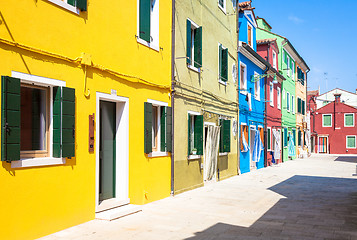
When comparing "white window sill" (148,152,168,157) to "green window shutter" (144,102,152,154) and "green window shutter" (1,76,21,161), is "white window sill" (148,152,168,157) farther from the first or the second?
"green window shutter" (1,76,21,161)

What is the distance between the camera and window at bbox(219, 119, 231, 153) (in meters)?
14.2

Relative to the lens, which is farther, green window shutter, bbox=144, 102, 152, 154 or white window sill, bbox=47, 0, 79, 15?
green window shutter, bbox=144, 102, 152, 154

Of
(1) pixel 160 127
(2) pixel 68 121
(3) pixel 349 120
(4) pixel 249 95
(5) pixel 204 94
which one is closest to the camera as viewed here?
(2) pixel 68 121

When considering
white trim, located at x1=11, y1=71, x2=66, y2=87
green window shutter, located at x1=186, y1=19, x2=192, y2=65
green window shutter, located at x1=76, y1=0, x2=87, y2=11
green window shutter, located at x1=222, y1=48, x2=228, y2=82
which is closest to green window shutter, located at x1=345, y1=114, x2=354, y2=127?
green window shutter, located at x1=222, y1=48, x2=228, y2=82

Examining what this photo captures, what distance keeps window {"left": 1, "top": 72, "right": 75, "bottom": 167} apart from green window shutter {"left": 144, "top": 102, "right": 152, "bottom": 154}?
8.53 feet

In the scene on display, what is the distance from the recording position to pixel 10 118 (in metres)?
5.25

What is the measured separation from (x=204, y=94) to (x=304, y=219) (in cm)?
603

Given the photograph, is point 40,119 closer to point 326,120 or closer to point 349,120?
point 349,120

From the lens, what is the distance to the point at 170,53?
10.3 m

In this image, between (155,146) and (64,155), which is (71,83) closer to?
(64,155)

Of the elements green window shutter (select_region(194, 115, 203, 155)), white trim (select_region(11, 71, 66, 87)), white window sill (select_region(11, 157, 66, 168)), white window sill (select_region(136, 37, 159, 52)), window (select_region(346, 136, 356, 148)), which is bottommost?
window (select_region(346, 136, 356, 148))

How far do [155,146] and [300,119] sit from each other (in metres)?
27.3

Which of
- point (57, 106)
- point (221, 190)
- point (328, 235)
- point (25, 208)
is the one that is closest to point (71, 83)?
point (57, 106)

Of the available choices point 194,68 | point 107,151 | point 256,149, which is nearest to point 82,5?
point 107,151
